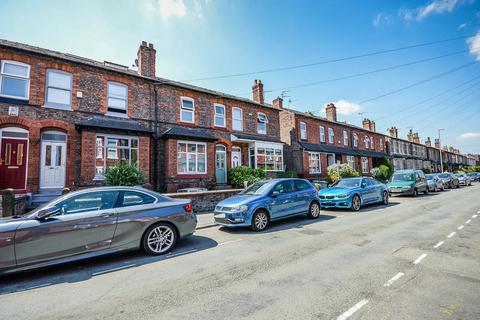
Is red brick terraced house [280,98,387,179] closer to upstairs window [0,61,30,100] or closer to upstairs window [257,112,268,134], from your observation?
upstairs window [257,112,268,134]

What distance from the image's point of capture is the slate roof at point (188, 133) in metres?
14.0

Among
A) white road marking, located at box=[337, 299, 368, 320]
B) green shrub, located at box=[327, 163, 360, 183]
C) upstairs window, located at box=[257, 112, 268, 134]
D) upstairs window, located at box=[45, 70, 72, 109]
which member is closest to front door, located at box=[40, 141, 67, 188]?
upstairs window, located at box=[45, 70, 72, 109]

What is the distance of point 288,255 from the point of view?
5.08 m

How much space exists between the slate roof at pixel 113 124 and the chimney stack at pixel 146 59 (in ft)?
12.3

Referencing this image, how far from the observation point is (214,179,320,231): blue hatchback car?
7.19 metres

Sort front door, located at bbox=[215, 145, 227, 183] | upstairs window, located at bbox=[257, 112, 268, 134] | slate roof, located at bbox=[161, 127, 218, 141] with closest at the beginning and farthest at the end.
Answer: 1. slate roof, located at bbox=[161, 127, 218, 141]
2. front door, located at bbox=[215, 145, 227, 183]
3. upstairs window, located at bbox=[257, 112, 268, 134]

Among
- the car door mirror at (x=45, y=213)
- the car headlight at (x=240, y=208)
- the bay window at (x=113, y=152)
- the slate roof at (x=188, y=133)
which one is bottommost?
Answer: the car headlight at (x=240, y=208)

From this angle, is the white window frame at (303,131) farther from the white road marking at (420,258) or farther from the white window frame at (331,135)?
the white road marking at (420,258)

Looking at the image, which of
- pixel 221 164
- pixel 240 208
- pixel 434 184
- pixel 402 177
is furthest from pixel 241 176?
pixel 434 184

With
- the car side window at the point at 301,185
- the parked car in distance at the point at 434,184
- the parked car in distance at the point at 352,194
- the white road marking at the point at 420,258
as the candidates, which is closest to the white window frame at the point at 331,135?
the parked car in distance at the point at 434,184

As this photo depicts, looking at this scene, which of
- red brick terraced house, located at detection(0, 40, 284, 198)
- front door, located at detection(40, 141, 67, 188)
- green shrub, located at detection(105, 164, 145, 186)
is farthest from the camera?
front door, located at detection(40, 141, 67, 188)

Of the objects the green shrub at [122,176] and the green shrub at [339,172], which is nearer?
the green shrub at [122,176]

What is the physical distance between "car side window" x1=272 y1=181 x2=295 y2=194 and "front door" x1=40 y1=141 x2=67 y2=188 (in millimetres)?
10424

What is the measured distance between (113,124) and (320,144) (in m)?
20.3
